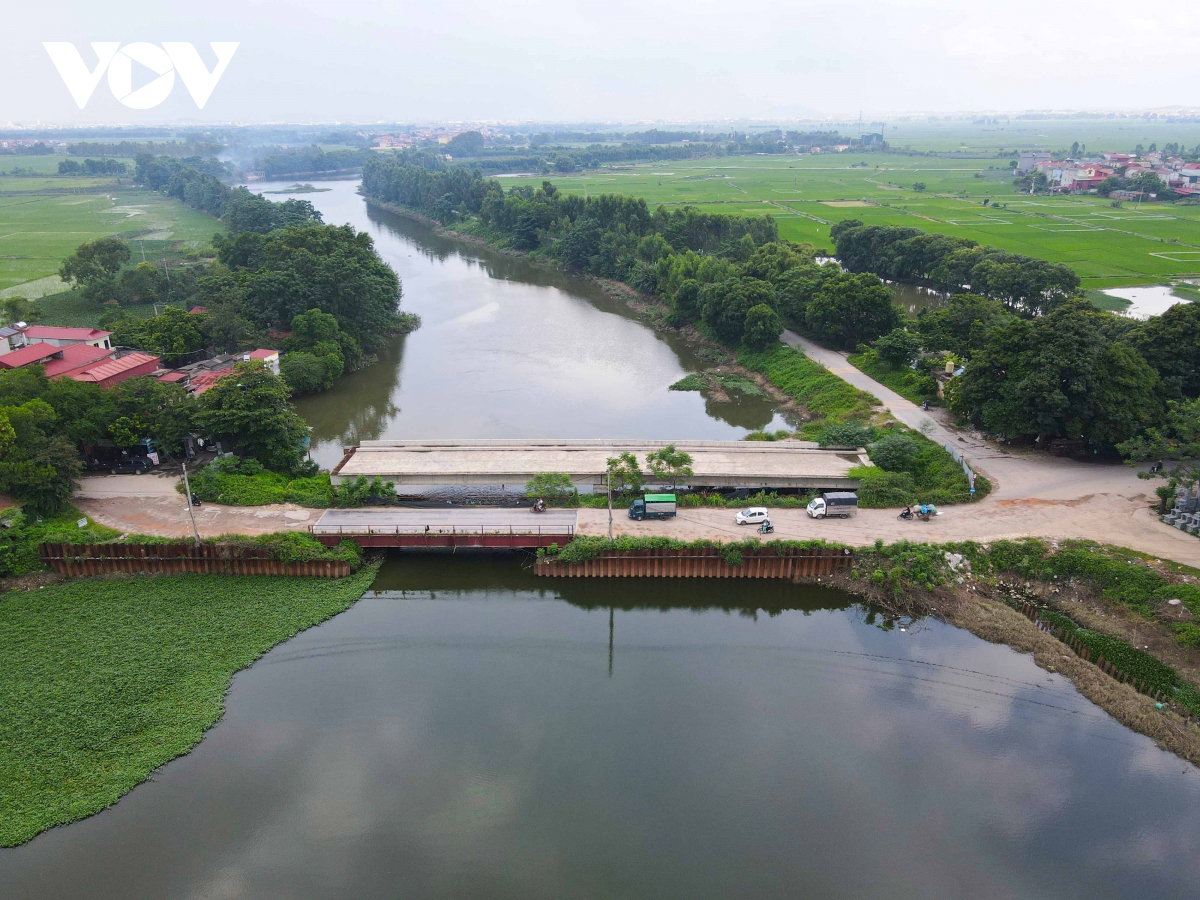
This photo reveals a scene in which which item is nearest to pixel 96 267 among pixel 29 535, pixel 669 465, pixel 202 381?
pixel 202 381

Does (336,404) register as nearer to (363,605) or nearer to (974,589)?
(363,605)

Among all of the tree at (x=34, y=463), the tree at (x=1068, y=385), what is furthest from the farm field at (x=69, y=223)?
the tree at (x=1068, y=385)

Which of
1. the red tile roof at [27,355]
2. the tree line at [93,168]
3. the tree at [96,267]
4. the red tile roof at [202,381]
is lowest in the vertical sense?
the red tile roof at [202,381]

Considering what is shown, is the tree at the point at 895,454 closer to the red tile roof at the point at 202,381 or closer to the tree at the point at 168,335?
the red tile roof at the point at 202,381

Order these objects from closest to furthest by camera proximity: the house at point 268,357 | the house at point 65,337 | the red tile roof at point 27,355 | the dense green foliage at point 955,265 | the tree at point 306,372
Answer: the red tile roof at point 27,355
the house at point 268,357
the house at point 65,337
the tree at point 306,372
the dense green foliage at point 955,265

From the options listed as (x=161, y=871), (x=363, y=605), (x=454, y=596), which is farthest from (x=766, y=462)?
(x=161, y=871)

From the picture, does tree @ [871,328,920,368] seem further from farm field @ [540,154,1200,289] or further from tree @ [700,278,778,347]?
farm field @ [540,154,1200,289]

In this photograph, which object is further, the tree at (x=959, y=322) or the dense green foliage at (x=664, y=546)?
the tree at (x=959, y=322)

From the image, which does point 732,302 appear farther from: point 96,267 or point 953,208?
point 953,208
